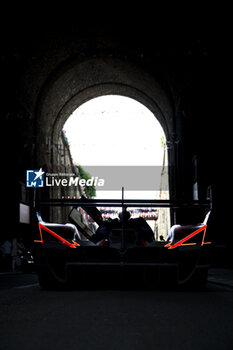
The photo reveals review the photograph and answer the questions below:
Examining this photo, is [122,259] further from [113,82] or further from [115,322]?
[113,82]

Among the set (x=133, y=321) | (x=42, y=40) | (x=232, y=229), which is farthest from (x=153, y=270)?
(x=42, y=40)

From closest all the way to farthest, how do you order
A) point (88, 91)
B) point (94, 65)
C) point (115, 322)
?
point (115, 322), point (94, 65), point (88, 91)

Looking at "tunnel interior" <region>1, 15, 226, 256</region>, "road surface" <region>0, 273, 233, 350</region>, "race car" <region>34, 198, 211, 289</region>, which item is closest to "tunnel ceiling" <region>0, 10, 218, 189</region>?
"tunnel interior" <region>1, 15, 226, 256</region>

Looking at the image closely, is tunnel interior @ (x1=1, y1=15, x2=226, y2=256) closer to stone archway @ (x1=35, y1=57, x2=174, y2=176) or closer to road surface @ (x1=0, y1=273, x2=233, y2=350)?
stone archway @ (x1=35, y1=57, x2=174, y2=176)

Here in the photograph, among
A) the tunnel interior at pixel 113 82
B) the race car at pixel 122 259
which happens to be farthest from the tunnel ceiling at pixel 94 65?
the race car at pixel 122 259

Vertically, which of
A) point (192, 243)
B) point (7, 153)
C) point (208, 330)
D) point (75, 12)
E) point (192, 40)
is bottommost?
point (208, 330)

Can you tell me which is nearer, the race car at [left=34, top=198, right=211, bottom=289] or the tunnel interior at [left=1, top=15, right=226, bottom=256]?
the race car at [left=34, top=198, right=211, bottom=289]

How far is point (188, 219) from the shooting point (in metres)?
26.3

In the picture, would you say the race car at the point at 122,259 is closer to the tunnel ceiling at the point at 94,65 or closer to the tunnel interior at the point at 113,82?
the tunnel interior at the point at 113,82

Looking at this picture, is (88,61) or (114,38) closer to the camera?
(114,38)

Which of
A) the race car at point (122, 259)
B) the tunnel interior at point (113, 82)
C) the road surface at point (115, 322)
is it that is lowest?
the road surface at point (115, 322)

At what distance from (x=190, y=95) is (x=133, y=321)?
20.2 m

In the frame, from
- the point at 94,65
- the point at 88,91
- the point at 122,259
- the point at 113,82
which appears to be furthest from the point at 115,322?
the point at 88,91

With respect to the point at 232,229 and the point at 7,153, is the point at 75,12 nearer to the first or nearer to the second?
the point at 7,153
